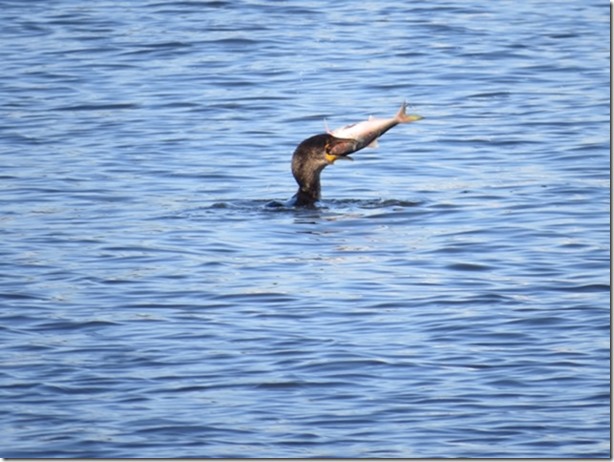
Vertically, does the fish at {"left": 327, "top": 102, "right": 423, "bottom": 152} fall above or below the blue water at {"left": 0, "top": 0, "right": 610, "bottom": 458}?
above

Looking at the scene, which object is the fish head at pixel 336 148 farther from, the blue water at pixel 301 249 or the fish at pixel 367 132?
the blue water at pixel 301 249

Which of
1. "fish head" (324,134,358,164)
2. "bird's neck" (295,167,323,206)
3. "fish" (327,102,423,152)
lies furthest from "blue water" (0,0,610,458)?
"fish" (327,102,423,152)

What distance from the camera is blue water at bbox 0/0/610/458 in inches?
334

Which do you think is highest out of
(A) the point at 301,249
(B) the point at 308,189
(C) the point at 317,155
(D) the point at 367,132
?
(D) the point at 367,132

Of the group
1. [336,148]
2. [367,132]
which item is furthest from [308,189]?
[367,132]

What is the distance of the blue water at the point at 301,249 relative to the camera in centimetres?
849

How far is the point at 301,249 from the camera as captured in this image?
40.2 feet

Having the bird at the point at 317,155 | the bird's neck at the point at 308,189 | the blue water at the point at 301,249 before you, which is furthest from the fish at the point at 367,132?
the blue water at the point at 301,249

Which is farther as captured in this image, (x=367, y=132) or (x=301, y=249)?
(x=367, y=132)

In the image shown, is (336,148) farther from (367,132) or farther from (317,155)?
(367,132)

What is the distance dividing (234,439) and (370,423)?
0.74 metres

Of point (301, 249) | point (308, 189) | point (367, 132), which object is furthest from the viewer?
point (308, 189)

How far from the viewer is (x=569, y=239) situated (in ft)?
40.8

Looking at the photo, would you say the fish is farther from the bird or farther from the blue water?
the blue water
